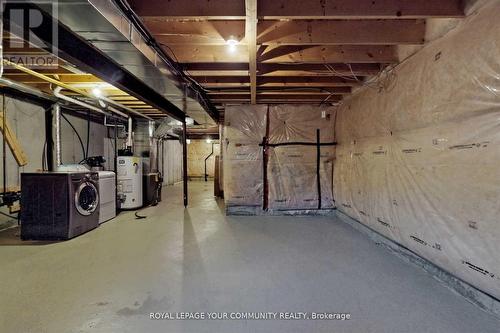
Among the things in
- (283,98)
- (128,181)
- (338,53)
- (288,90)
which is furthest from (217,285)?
(128,181)

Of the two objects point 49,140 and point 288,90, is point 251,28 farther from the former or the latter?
point 49,140

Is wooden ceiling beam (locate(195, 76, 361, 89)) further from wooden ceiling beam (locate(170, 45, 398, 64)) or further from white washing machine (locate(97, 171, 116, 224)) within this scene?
white washing machine (locate(97, 171, 116, 224))

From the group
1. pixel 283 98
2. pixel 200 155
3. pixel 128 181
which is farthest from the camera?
pixel 200 155

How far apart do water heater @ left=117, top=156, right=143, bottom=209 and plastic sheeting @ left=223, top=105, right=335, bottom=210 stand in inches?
76.2

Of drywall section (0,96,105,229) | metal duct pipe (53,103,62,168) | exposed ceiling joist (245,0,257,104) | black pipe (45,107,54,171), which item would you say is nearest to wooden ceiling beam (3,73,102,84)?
drywall section (0,96,105,229)

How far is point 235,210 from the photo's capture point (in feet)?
14.5

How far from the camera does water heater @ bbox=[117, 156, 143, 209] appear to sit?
4.61m

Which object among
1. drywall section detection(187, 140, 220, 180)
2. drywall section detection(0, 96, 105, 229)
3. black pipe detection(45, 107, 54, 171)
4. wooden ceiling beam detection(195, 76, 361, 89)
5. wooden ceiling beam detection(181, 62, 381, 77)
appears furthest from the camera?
drywall section detection(187, 140, 220, 180)

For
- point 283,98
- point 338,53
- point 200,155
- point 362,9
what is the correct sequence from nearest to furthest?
point 362,9 → point 338,53 → point 283,98 → point 200,155

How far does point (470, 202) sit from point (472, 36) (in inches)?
46.4

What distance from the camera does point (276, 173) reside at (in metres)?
4.35

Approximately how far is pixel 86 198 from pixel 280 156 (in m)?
3.11

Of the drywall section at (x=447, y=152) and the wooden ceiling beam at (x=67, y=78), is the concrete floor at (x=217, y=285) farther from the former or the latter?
the wooden ceiling beam at (x=67, y=78)

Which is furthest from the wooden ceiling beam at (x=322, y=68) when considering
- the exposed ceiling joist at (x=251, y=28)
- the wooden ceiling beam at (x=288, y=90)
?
the wooden ceiling beam at (x=288, y=90)
